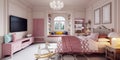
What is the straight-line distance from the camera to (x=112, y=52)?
4.03 metres

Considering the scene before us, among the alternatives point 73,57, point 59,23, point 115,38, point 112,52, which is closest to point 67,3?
point 59,23

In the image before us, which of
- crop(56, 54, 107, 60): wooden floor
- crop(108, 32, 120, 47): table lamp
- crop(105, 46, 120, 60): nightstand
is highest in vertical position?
crop(108, 32, 120, 47): table lamp

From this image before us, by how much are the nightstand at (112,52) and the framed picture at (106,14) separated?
59.3 inches

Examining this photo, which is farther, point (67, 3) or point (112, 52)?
point (67, 3)

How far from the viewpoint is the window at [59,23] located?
36.8 ft

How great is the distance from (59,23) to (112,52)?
7.54 metres

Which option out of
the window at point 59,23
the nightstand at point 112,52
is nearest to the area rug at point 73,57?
the nightstand at point 112,52

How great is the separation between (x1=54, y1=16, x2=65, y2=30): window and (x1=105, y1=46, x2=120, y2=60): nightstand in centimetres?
719

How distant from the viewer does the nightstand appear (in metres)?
3.79

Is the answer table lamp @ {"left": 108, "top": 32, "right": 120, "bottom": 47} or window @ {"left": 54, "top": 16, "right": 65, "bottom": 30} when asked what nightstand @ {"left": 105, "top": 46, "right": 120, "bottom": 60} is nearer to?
table lamp @ {"left": 108, "top": 32, "right": 120, "bottom": 47}

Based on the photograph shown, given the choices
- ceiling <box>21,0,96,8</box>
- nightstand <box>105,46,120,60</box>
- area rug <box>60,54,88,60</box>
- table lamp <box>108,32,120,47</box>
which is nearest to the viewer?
nightstand <box>105,46,120,60</box>

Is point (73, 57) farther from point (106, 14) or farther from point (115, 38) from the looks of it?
point (106, 14)

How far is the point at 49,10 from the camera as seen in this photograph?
32.6 ft

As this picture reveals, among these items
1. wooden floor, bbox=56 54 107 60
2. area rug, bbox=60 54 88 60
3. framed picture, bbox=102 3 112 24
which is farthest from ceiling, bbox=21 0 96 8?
area rug, bbox=60 54 88 60
